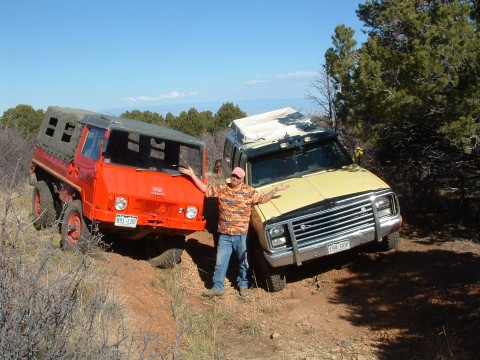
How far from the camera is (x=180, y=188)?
7.47 meters

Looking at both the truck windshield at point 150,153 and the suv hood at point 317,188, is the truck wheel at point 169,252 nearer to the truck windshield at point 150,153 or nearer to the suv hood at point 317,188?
the truck windshield at point 150,153

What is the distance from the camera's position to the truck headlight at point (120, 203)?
684cm

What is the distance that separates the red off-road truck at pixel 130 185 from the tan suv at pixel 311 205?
1.03 metres

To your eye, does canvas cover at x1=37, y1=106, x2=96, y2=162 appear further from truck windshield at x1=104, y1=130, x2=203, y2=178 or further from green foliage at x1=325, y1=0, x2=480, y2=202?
green foliage at x1=325, y1=0, x2=480, y2=202

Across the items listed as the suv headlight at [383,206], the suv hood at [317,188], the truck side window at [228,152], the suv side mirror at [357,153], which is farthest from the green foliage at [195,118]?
the suv headlight at [383,206]

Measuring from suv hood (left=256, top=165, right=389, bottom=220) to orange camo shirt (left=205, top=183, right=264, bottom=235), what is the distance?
0.20m

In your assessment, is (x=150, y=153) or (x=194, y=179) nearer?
(x=194, y=179)

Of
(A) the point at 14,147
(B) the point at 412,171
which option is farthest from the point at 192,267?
(A) the point at 14,147

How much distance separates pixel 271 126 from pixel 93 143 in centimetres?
349

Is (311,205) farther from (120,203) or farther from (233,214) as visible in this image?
(120,203)

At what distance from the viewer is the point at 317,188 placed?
301 inches

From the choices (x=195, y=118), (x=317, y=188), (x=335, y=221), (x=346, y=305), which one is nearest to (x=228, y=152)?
(x=317, y=188)

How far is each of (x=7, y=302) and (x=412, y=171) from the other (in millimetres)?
9382

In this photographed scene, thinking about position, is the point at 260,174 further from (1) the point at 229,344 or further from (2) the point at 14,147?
(2) the point at 14,147
